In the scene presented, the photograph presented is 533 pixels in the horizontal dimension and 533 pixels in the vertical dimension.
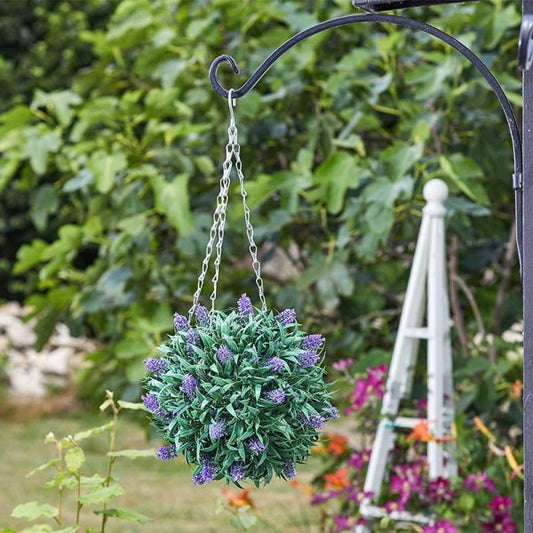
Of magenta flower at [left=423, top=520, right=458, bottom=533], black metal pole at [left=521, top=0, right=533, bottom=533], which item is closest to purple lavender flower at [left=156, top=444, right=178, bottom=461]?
black metal pole at [left=521, top=0, right=533, bottom=533]

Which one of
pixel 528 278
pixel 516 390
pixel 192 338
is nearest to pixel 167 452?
pixel 192 338

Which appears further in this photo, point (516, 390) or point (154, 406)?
point (516, 390)

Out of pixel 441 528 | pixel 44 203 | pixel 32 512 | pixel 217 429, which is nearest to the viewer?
pixel 217 429

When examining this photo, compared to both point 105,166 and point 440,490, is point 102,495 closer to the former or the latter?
point 440,490

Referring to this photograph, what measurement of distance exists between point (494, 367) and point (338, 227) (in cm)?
70

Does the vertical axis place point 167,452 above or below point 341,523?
below

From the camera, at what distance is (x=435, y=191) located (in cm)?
271

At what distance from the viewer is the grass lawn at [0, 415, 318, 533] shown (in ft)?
14.2

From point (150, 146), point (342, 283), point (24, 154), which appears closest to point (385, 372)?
point (342, 283)

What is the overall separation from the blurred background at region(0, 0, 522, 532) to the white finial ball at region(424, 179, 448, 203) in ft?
0.38

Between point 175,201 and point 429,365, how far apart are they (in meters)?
0.85

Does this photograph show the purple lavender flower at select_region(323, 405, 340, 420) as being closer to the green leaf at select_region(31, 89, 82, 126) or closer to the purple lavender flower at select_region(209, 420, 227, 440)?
the purple lavender flower at select_region(209, 420, 227, 440)

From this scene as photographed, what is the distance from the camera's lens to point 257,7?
329cm

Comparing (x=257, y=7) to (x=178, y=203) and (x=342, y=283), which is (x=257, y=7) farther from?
(x=342, y=283)
